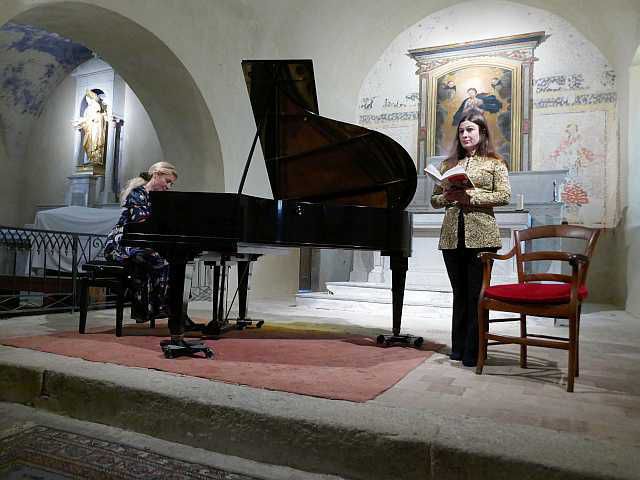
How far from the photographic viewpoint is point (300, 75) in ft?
10.7

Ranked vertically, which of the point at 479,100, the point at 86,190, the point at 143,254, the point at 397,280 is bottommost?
the point at 397,280

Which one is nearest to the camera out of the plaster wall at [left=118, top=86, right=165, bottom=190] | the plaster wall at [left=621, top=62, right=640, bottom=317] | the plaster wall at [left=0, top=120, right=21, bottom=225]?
the plaster wall at [left=621, top=62, right=640, bottom=317]

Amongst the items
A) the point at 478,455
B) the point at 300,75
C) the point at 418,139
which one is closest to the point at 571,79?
the point at 418,139

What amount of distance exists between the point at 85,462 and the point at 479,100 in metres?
7.84

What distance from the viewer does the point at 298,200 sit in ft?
11.4

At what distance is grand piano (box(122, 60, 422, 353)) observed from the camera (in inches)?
108

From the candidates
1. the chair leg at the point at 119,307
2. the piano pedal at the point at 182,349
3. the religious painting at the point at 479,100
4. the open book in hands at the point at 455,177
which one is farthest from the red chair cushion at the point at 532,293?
the religious painting at the point at 479,100

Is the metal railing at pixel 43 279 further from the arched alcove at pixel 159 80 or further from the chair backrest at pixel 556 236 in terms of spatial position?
the chair backrest at pixel 556 236

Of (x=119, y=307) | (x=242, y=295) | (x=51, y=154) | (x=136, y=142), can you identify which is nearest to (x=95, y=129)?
(x=136, y=142)

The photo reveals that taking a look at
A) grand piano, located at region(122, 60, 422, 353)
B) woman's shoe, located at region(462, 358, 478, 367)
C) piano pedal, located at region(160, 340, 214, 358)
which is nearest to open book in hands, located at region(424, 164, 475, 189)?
grand piano, located at region(122, 60, 422, 353)

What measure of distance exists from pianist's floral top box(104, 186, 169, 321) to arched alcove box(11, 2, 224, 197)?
2.11m

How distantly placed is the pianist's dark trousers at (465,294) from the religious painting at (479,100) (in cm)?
555

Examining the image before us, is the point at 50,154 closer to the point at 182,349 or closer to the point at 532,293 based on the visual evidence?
the point at 182,349

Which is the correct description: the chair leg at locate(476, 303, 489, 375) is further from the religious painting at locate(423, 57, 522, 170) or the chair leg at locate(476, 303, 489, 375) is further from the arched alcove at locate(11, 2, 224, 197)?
the religious painting at locate(423, 57, 522, 170)
